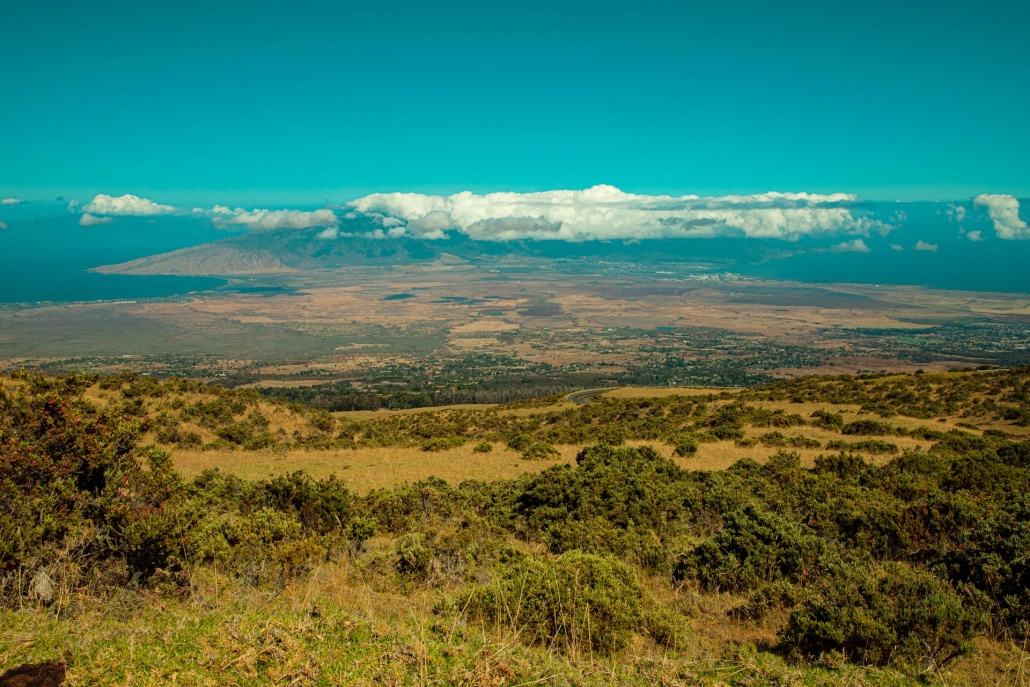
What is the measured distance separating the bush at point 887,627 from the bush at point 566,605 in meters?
1.47

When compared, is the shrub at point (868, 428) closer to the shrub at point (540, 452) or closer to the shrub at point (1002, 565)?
the shrub at point (540, 452)

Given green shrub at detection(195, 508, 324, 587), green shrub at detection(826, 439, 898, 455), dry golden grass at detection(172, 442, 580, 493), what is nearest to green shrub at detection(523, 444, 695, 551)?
green shrub at detection(195, 508, 324, 587)

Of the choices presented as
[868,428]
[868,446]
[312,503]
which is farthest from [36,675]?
[868,428]

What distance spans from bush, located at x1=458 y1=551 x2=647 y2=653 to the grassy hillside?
0.02 meters

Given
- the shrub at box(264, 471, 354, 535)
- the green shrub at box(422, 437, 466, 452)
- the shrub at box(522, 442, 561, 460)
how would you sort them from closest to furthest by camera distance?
the shrub at box(264, 471, 354, 535) < the shrub at box(522, 442, 561, 460) < the green shrub at box(422, 437, 466, 452)

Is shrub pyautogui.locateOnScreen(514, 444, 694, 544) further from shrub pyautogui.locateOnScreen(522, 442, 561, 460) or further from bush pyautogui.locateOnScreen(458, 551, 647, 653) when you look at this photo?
shrub pyautogui.locateOnScreen(522, 442, 561, 460)

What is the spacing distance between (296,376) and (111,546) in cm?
10360

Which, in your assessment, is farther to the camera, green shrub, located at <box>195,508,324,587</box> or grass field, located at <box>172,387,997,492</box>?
grass field, located at <box>172,387,997,492</box>

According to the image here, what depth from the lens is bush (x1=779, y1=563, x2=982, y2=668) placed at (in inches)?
188

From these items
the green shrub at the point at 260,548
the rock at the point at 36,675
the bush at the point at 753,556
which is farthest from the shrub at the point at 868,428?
the rock at the point at 36,675

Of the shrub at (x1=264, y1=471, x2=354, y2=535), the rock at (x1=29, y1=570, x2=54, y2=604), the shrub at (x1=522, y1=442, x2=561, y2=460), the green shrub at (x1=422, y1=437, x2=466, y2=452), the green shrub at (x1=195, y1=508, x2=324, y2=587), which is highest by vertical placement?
the rock at (x1=29, y1=570, x2=54, y2=604)

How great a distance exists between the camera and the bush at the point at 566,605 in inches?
204

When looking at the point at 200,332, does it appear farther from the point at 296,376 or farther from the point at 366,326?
the point at 296,376

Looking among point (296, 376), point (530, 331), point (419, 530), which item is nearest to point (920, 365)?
point (530, 331)
